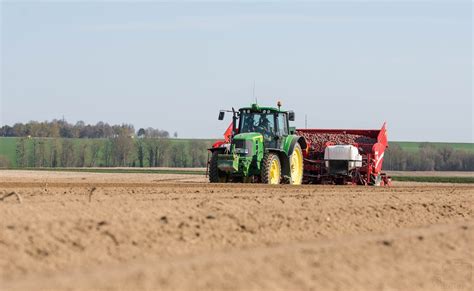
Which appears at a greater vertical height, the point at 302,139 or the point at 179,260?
the point at 302,139

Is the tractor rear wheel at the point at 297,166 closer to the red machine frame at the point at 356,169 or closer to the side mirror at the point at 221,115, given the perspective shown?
the red machine frame at the point at 356,169

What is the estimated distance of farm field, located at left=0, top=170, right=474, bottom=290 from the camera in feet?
32.2

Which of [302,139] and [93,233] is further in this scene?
[302,139]

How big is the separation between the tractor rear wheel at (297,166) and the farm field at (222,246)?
10974mm

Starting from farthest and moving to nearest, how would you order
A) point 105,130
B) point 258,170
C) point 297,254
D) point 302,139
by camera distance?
point 105,130 < point 302,139 < point 258,170 < point 297,254

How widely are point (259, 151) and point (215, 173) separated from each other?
1.57 meters

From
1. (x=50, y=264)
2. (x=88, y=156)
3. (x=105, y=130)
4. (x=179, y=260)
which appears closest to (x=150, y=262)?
(x=179, y=260)

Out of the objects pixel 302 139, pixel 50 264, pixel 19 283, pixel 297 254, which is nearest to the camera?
pixel 19 283

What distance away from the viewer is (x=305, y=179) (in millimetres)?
30359

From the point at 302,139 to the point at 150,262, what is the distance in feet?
61.5

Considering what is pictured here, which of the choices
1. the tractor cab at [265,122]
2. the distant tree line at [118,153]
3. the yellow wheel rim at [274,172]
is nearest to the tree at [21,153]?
the distant tree line at [118,153]

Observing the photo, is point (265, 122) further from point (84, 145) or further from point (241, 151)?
point (84, 145)

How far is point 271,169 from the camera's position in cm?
2616

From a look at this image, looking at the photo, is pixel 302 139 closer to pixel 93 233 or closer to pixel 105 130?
pixel 93 233
